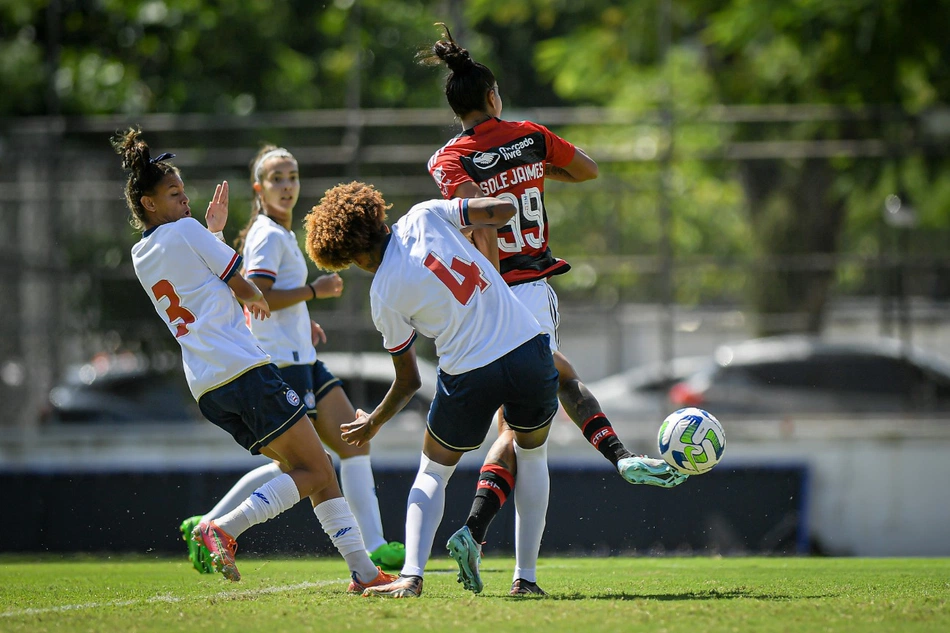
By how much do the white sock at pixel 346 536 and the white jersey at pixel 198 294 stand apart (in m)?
0.74

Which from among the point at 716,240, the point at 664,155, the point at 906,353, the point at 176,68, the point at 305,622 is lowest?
the point at 305,622

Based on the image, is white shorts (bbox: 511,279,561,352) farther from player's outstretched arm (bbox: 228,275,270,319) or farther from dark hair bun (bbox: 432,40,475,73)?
player's outstretched arm (bbox: 228,275,270,319)

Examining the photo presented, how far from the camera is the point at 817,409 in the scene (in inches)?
518

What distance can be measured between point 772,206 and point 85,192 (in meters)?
7.68

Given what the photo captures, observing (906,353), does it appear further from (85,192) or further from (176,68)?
(176,68)

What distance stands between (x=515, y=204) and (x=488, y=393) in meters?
1.16

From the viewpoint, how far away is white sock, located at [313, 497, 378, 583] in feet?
17.4

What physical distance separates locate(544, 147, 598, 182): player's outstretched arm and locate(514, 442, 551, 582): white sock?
139 cm

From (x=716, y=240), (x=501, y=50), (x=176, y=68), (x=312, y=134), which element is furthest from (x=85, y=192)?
(x=501, y=50)

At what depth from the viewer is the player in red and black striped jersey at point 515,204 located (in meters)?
5.34

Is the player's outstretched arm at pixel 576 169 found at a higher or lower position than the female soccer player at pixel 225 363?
higher

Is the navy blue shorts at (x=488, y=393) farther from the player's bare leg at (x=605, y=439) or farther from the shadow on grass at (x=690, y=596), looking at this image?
the shadow on grass at (x=690, y=596)

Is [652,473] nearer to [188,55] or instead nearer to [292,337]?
[292,337]

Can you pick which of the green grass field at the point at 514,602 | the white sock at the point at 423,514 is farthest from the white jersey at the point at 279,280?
the white sock at the point at 423,514
